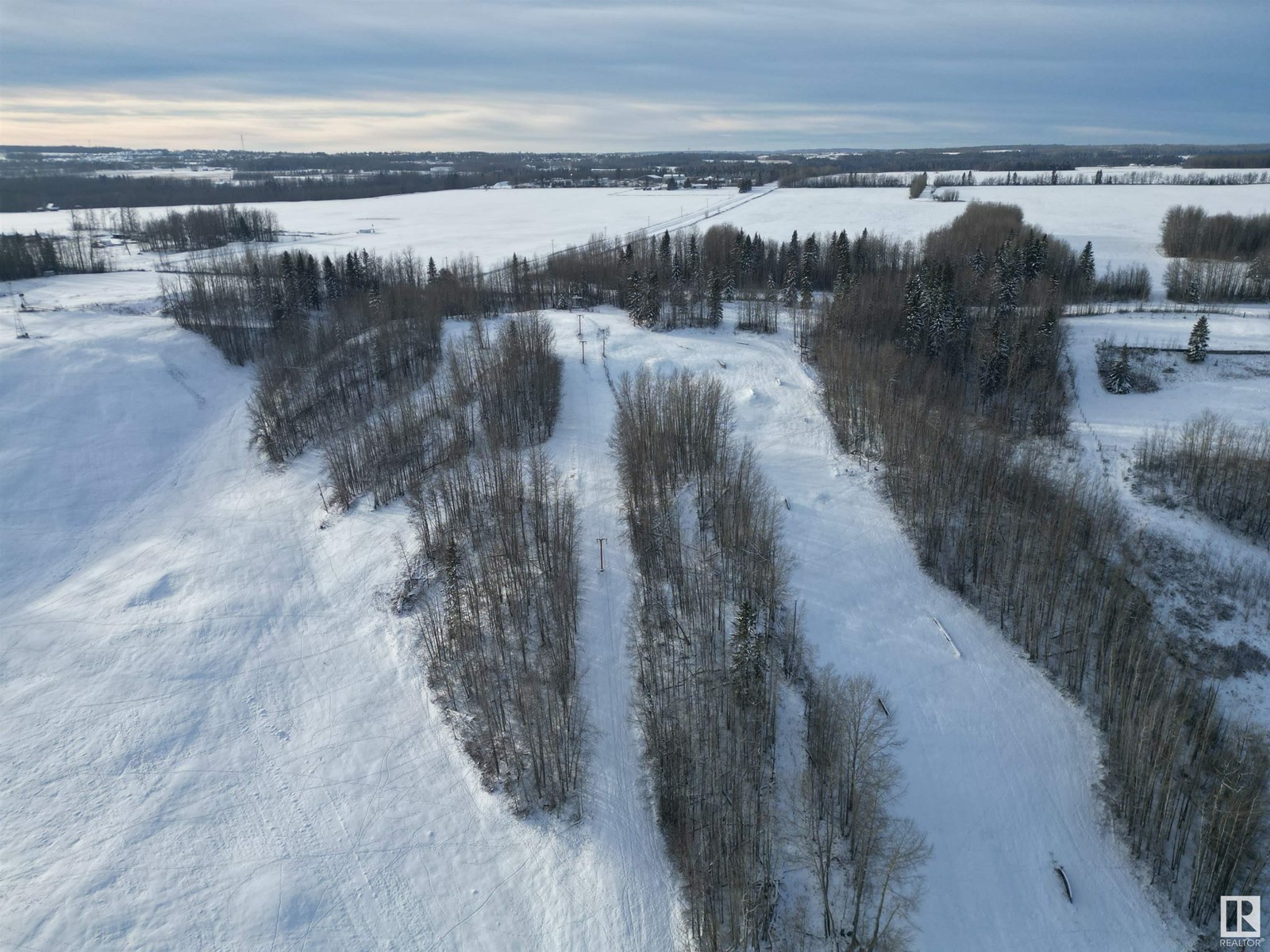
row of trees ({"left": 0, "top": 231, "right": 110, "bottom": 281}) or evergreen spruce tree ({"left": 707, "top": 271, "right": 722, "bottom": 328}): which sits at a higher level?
row of trees ({"left": 0, "top": 231, "right": 110, "bottom": 281})

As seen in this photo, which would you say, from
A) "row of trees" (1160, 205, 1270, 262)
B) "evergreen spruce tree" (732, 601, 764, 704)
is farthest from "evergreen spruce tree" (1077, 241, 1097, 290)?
"evergreen spruce tree" (732, 601, 764, 704)

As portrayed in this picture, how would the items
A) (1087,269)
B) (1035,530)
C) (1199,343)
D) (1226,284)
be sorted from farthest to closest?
(1087,269), (1226,284), (1199,343), (1035,530)

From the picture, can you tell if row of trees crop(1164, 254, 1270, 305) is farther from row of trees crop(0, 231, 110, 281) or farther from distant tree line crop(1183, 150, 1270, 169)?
distant tree line crop(1183, 150, 1270, 169)

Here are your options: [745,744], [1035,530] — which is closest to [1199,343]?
[1035,530]

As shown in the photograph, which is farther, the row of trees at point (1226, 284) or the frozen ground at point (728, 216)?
the frozen ground at point (728, 216)

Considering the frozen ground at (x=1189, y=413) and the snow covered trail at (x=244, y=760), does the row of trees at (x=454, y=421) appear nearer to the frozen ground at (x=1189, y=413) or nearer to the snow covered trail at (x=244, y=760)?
the snow covered trail at (x=244, y=760)

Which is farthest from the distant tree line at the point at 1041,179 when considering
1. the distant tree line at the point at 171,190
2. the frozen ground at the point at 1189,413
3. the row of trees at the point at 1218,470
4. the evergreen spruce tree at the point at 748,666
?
the evergreen spruce tree at the point at 748,666
